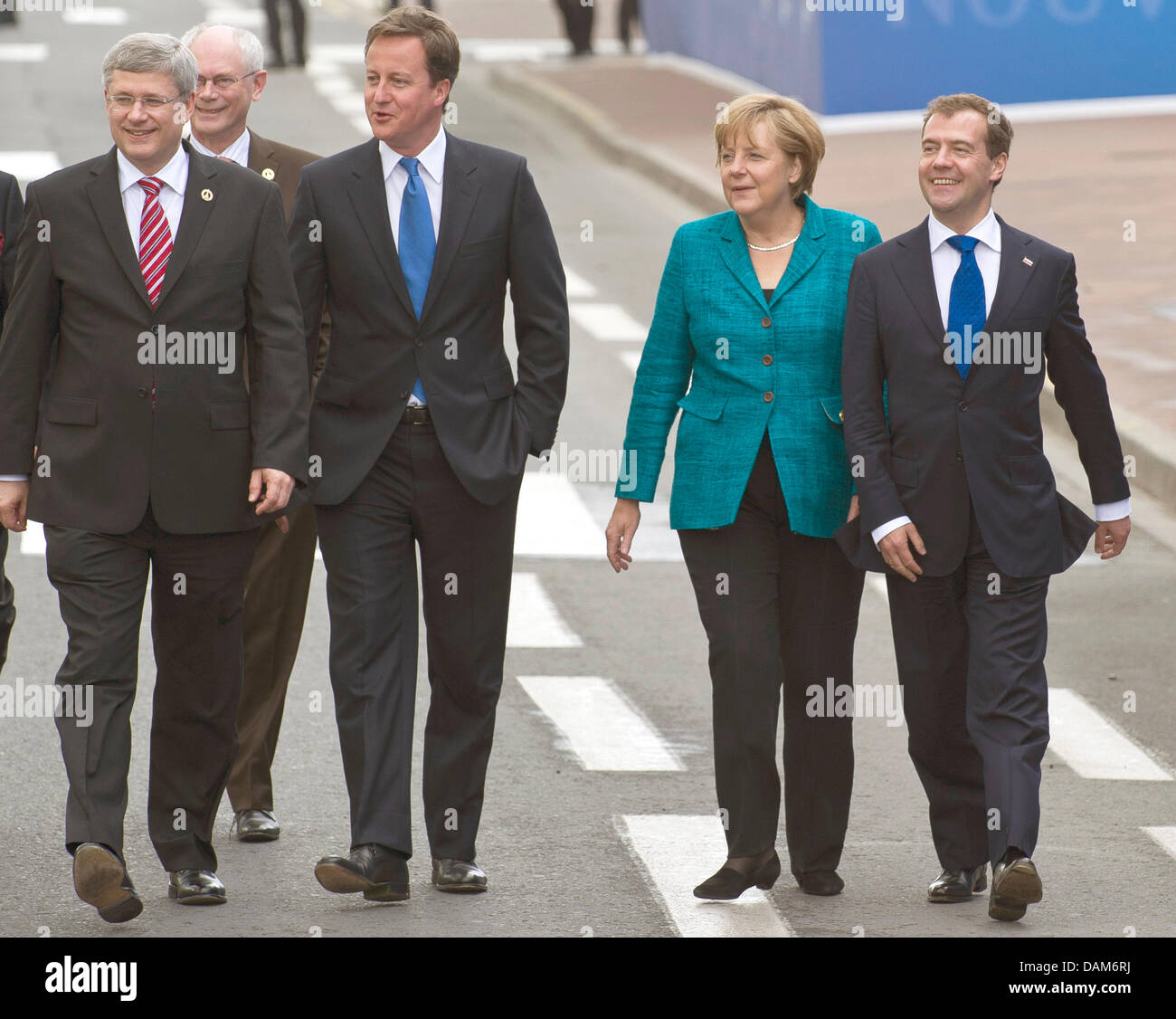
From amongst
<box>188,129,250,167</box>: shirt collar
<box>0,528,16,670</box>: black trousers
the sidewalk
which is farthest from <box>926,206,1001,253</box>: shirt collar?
the sidewalk

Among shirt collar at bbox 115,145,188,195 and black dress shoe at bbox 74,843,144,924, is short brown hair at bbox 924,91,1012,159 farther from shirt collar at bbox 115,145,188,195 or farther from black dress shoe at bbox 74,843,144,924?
black dress shoe at bbox 74,843,144,924

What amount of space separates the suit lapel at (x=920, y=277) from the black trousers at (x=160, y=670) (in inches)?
70.2

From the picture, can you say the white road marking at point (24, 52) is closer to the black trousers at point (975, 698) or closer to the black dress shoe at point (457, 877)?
the black dress shoe at point (457, 877)

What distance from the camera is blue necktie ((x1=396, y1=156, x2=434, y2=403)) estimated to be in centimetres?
635

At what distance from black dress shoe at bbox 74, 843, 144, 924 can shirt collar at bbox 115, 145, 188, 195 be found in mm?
1644

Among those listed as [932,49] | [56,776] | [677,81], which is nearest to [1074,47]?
[932,49]

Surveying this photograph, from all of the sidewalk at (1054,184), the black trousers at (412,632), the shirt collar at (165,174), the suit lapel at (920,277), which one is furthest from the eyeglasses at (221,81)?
the sidewalk at (1054,184)

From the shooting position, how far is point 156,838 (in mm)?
6246

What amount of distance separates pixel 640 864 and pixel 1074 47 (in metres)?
18.1

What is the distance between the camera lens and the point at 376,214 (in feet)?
20.8

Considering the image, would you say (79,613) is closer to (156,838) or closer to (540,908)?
→ (156,838)

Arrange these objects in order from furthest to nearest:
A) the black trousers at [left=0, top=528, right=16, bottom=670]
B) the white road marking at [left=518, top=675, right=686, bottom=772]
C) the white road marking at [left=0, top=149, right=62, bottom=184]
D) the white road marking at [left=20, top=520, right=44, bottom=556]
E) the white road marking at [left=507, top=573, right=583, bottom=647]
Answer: the white road marking at [left=0, top=149, right=62, bottom=184] → the white road marking at [left=20, top=520, right=44, bottom=556] → the white road marking at [left=507, top=573, right=583, bottom=647] → the white road marking at [left=518, top=675, right=686, bottom=772] → the black trousers at [left=0, top=528, right=16, bottom=670]

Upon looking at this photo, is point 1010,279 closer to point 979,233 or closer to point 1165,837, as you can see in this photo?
point 979,233

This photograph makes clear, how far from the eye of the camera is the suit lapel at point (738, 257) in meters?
6.35
